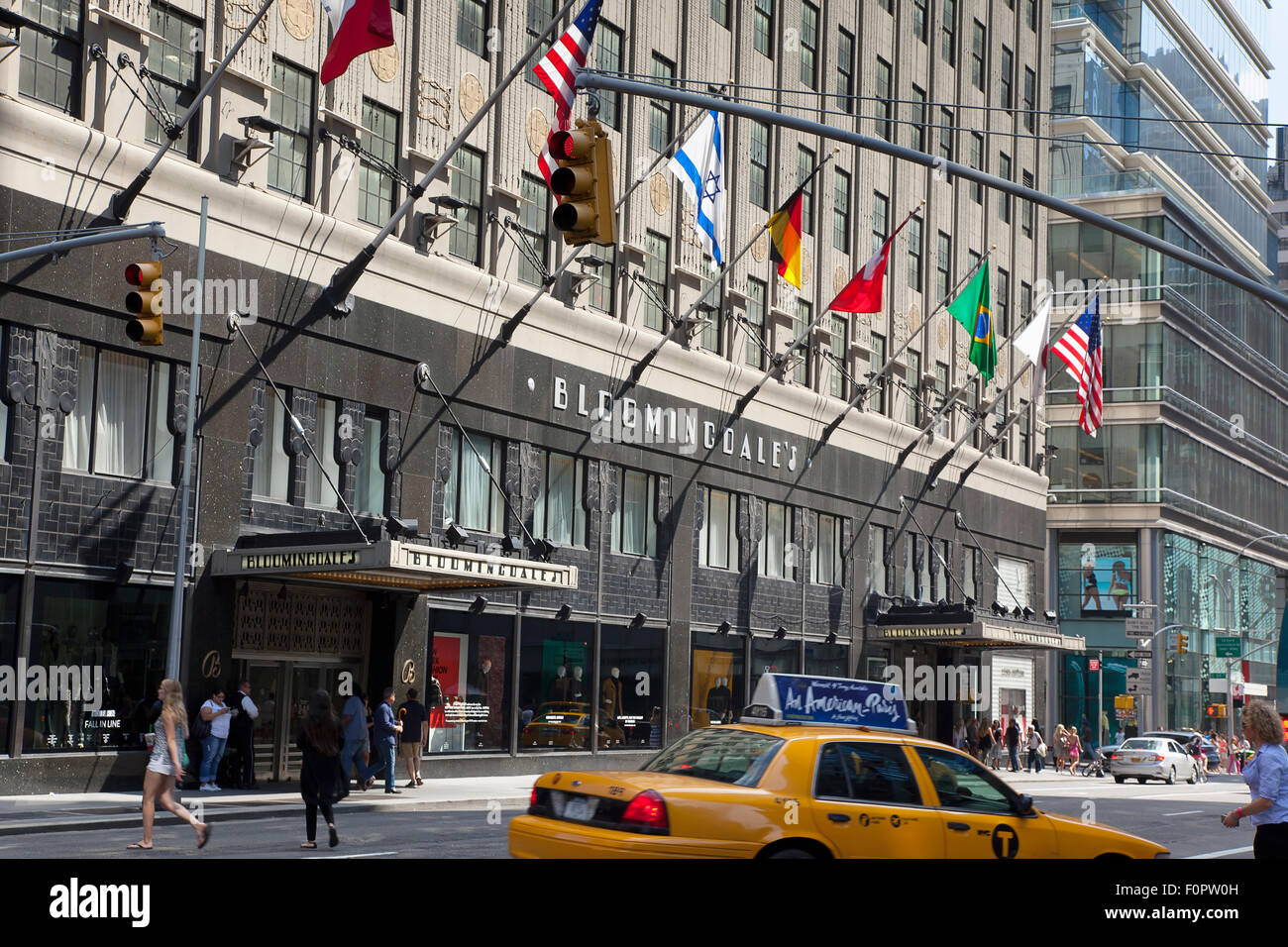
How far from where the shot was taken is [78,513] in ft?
76.4

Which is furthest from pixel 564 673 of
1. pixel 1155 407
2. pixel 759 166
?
pixel 1155 407

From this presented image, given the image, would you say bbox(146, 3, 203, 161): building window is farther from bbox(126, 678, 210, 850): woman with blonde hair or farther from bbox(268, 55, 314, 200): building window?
bbox(126, 678, 210, 850): woman with blonde hair

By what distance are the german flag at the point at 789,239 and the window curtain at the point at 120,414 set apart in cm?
1155

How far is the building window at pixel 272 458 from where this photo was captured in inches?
1045

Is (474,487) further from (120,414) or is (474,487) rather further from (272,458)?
(120,414)

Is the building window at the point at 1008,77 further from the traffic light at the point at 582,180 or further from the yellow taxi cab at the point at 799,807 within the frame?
the yellow taxi cab at the point at 799,807

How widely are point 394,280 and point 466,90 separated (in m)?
4.74

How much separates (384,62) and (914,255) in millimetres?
22464

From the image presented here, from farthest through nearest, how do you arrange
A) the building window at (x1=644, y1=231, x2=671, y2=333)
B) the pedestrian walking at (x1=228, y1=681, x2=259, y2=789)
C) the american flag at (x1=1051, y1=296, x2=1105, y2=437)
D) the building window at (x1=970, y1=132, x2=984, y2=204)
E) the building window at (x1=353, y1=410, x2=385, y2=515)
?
1. the building window at (x1=970, y1=132, x2=984, y2=204)
2. the american flag at (x1=1051, y1=296, x2=1105, y2=437)
3. the building window at (x1=644, y1=231, x2=671, y2=333)
4. the building window at (x1=353, y1=410, x2=385, y2=515)
5. the pedestrian walking at (x1=228, y1=681, x2=259, y2=789)

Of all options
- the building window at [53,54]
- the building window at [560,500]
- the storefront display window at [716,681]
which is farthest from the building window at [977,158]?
the building window at [53,54]

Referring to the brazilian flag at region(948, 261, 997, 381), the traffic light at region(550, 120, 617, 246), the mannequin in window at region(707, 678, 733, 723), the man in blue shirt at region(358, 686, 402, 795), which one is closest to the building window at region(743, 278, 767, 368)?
the brazilian flag at region(948, 261, 997, 381)

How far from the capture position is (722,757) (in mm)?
11367

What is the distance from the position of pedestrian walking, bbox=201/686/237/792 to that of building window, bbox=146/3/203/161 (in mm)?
8900

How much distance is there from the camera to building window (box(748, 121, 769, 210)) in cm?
4006
